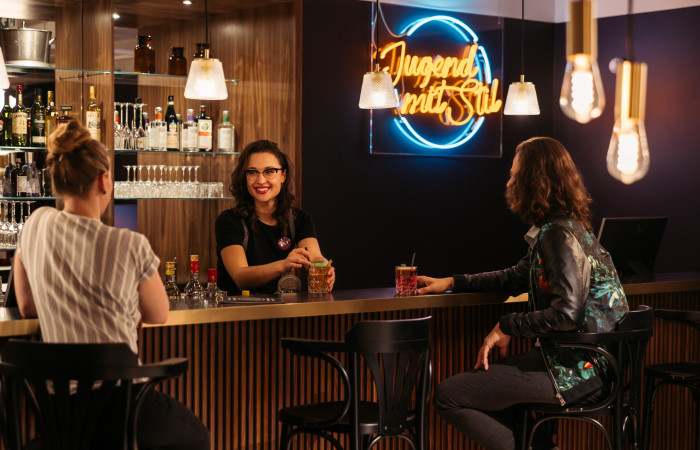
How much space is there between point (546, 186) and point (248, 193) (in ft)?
5.06

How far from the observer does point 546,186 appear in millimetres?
3426

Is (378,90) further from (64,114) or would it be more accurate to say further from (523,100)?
(64,114)

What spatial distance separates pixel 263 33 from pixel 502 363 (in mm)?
3146

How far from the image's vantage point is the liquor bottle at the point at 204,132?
18.7ft

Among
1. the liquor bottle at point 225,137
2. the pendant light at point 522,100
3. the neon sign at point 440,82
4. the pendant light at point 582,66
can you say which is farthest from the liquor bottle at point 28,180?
the pendant light at point 582,66

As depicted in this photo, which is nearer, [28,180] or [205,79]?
[205,79]

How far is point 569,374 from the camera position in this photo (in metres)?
3.36

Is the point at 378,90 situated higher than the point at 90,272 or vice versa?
the point at 378,90

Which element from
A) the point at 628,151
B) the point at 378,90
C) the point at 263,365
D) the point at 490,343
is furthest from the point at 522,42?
the point at 628,151

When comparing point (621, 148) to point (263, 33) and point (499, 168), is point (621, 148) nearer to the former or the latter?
point (263, 33)

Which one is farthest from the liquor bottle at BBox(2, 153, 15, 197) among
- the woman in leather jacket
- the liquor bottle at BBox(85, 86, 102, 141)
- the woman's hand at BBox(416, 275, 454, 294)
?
the woman in leather jacket

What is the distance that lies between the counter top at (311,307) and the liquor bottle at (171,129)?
213 centimetres

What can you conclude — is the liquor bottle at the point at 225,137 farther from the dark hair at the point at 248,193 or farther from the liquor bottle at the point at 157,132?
the dark hair at the point at 248,193

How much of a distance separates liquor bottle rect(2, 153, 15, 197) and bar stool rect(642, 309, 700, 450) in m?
3.44
